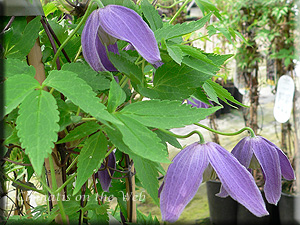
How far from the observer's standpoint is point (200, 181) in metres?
0.26

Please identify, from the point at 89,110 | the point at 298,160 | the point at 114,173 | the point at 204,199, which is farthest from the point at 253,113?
the point at 89,110

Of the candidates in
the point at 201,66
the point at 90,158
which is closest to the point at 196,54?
the point at 201,66

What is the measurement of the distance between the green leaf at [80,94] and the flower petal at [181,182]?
0.09 meters

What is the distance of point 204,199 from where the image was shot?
1932 mm

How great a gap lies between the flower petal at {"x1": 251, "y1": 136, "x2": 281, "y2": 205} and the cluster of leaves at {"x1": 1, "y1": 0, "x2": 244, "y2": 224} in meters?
0.07

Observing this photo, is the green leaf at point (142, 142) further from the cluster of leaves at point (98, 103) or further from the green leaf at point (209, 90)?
the green leaf at point (209, 90)

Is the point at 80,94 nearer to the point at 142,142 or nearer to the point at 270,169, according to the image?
the point at 142,142

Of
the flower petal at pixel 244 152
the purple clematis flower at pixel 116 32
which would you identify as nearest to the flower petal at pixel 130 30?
the purple clematis flower at pixel 116 32

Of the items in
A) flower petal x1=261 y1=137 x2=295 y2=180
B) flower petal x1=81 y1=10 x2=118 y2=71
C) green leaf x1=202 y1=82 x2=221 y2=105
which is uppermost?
flower petal x1=81 y1=10 x2=118 y2=71

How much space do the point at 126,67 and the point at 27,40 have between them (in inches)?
3.3

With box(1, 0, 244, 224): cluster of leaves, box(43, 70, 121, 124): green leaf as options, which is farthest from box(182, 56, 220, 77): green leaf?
box(43, 70, 121, 124): green leaf

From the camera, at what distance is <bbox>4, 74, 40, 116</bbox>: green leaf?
19 cm

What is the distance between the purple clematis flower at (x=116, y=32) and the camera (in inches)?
9.7

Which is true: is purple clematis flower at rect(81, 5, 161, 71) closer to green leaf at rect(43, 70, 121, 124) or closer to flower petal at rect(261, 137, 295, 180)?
green leaf at rect(43, 70, 121, 124)
